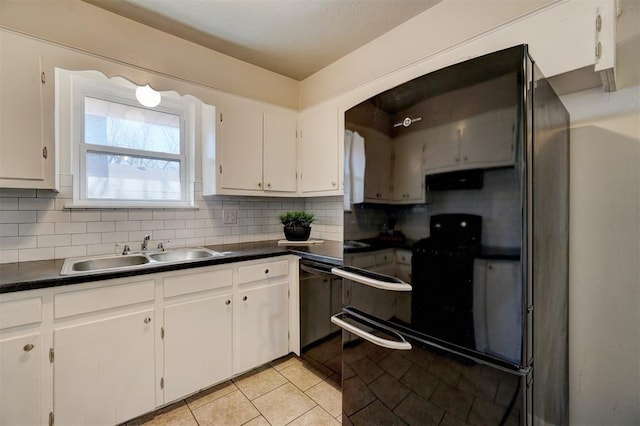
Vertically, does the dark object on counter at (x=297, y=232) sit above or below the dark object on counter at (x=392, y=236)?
below

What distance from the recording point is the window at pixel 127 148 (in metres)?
2.01

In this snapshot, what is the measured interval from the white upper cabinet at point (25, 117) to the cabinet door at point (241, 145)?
1.06 m

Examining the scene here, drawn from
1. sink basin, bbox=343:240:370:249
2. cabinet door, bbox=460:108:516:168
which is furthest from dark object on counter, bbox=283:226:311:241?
cabinet door, bbox=460:108:516:168

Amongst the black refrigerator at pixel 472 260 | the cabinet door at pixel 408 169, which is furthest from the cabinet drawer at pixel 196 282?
the cabinet door at pixel 408 169

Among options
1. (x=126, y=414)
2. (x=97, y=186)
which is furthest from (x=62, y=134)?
(x=126, y=414)

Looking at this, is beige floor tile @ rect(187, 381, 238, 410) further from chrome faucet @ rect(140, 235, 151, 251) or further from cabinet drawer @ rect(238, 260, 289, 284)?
chrome faucet @ rect(140, 235, 151, 251)

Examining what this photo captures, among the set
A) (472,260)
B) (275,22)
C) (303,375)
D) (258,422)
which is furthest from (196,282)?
(275,22)

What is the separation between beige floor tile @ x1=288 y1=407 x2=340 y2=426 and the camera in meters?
1.64

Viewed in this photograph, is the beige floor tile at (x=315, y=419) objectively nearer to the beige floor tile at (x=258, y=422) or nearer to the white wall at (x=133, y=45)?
the beige floor tile at (x=258, y=422)

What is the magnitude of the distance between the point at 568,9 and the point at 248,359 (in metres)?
2.76

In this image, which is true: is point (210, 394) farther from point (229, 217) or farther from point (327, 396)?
point (229, 217)

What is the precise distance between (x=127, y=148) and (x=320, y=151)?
5.15 ft

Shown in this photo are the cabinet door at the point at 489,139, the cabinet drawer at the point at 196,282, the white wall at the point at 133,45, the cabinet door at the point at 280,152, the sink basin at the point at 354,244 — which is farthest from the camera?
the cabinet door at the point at 280,152

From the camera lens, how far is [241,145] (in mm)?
2447
